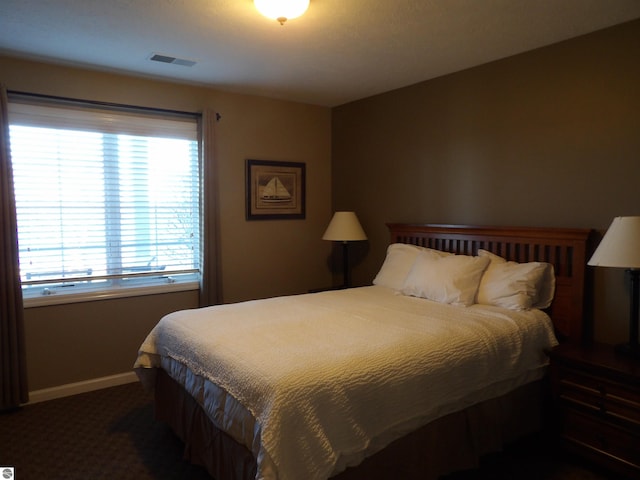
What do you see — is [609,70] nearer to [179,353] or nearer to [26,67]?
[179,353]

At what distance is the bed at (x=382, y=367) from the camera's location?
68.0 inches

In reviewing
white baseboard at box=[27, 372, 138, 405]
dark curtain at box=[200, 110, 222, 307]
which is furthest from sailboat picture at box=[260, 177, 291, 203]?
white baseboard at box=[27, 372, 138, 405]

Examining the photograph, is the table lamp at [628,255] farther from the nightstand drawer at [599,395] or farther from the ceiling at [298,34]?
the ceiling at [298,34]

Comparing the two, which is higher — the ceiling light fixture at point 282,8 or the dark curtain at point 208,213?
the ceiling light fixture at point 282,8

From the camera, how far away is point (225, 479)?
6.51 feet

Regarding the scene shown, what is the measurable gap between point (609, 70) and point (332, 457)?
103 inches

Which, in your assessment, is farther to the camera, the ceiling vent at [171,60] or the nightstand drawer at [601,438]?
→ the ceiling vent at [171,60]

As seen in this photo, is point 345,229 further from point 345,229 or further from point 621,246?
point 621,246

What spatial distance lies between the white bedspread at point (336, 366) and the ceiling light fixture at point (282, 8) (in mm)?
1582

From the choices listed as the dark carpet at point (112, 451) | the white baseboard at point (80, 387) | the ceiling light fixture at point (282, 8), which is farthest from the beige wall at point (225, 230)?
the ceiling light fixture at point (282, 8)

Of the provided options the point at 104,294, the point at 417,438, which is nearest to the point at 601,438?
the point at 417,438

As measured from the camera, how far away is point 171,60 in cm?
312

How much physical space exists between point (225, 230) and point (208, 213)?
11.3 inches

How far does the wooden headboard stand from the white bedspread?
0.62 ft
